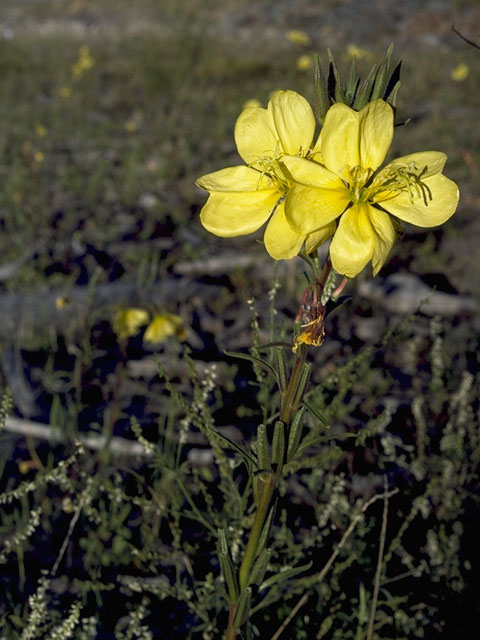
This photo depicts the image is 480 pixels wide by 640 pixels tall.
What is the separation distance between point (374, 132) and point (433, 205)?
0.62 ft

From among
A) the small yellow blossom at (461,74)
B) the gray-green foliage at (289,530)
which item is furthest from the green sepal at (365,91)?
the small yellow blossom at (461,74)

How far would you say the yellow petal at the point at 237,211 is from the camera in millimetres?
1210

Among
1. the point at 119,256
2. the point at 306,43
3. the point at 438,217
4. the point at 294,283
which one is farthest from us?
the point at 306,43

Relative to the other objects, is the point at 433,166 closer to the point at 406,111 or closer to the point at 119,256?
the point at 119,256

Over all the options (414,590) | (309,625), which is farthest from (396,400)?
(309,625)

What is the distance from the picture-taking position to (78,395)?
2.72m

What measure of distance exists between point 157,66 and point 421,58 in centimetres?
449

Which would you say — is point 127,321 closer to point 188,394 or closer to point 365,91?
point 188,394

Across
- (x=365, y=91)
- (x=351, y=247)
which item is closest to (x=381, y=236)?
(x=351, y=247)

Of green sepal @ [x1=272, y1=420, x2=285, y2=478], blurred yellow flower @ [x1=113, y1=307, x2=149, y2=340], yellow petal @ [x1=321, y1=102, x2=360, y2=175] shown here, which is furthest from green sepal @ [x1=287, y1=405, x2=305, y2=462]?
blurred yellow flower @ [x1=113, y1=307, x2=149, y2=340]

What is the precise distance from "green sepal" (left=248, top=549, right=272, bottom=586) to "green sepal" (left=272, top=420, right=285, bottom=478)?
17 centimetres

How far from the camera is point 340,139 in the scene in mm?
1129

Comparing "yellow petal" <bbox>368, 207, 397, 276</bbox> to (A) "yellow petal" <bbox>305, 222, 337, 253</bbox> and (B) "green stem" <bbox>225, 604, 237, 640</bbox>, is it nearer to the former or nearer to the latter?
(A) "yellow petal" <bbox>305, 222, 337, 253</bbox>

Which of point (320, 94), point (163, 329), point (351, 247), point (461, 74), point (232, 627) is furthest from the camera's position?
point (461, 74)
